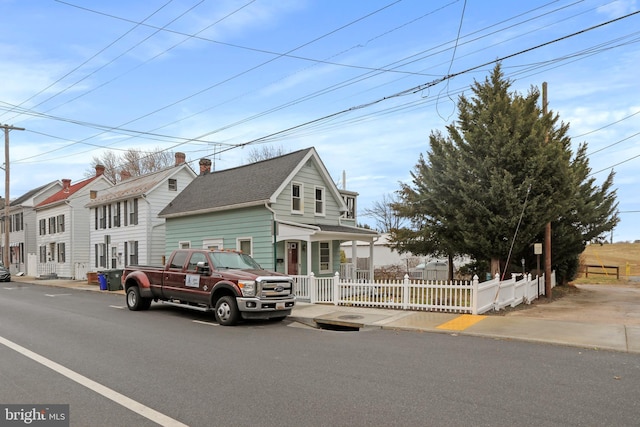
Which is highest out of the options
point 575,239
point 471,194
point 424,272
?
point 471,194

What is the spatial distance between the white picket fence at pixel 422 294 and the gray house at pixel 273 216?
197cm

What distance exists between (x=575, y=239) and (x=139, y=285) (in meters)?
17.5

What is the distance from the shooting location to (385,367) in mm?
7074

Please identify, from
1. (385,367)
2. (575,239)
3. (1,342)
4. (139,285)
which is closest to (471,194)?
(575,239)

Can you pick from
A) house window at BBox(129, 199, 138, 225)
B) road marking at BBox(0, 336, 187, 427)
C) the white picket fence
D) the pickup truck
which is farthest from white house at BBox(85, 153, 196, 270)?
road marking at BBox(0, 336, 187, 427)

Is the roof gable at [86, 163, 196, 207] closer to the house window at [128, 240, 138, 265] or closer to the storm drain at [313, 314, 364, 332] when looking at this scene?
the house window at [128, 240, 138, 265]

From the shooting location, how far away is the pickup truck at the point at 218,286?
1124 centimetres

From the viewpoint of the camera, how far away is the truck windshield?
12.5m

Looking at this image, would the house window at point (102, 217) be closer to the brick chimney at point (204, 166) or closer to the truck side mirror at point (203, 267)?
the brick chimney at point (204, 166)

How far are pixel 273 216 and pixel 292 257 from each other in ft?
9.23

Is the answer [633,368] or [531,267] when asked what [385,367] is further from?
[531,267]

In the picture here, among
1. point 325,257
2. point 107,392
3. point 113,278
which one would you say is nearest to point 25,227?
point 113,278

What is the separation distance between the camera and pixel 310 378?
6395mm

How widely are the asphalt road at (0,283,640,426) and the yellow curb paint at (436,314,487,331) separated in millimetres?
780
